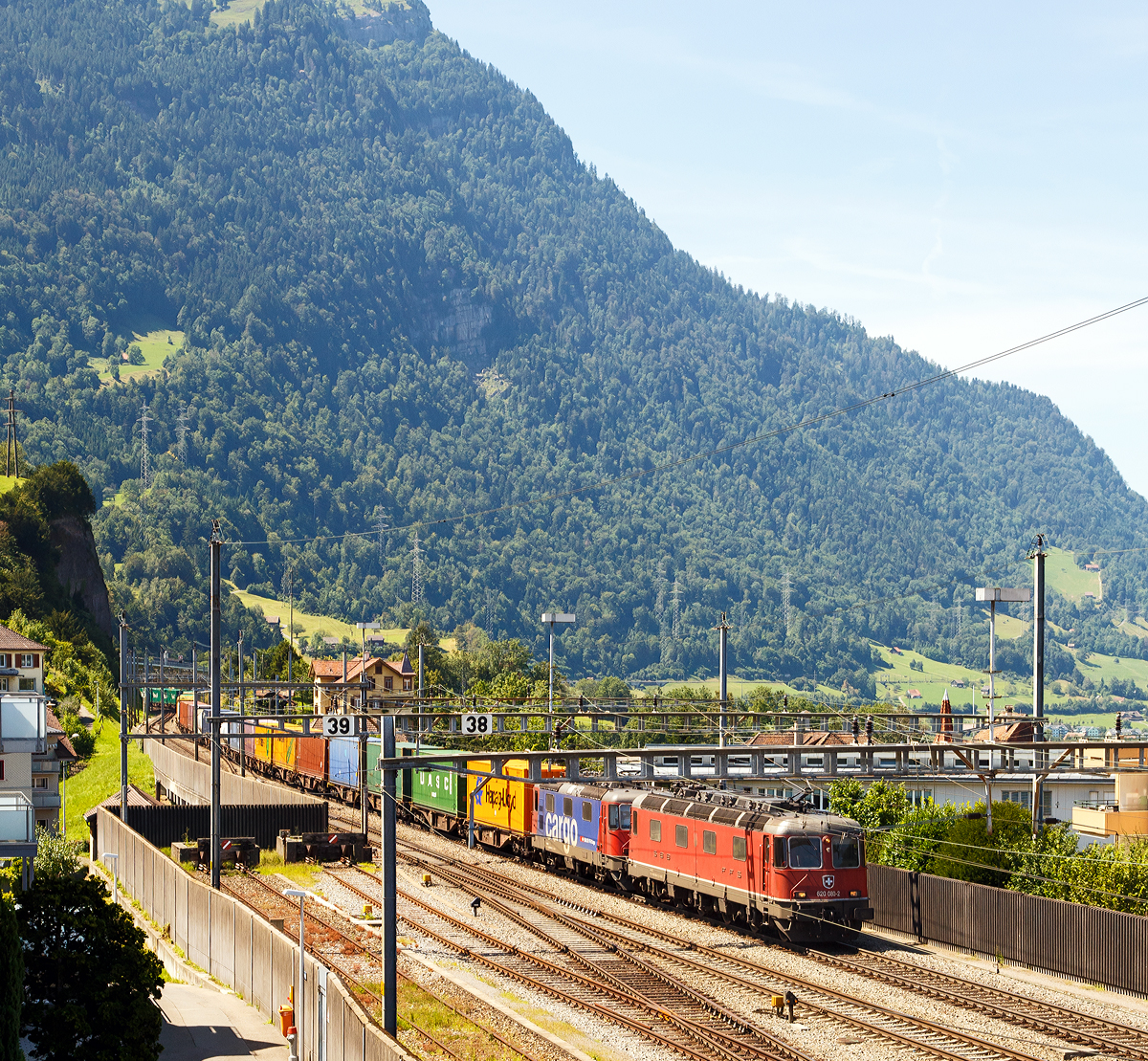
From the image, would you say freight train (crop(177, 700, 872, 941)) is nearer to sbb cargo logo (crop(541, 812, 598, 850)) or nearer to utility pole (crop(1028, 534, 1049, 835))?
sbb cargo logo (crop(541, 812, 598, 850))

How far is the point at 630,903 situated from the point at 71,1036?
2512cm

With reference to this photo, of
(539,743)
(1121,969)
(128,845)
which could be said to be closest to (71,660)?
(539,743)

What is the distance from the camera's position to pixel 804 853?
3819 centimetres

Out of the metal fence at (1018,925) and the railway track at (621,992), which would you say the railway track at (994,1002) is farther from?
the railway track at (621,992)

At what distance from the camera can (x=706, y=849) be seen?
42.2 metres

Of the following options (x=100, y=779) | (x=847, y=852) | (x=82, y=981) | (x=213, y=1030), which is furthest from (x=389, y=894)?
(x=100, y=779)

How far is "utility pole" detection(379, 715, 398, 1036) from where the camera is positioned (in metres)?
26.6

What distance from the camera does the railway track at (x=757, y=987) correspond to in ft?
92.6

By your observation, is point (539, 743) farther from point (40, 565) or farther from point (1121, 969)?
point (40, 565)

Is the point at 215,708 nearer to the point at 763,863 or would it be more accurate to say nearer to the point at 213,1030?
the point at 213,1030

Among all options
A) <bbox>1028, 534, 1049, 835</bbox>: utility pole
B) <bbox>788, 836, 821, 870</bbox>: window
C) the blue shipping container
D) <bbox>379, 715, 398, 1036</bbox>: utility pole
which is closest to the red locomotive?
<bbox>788, 836, 821, 870</bbox>: window

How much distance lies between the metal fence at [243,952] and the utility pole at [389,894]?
4.17ft

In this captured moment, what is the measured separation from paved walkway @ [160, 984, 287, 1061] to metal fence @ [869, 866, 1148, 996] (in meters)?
20.0

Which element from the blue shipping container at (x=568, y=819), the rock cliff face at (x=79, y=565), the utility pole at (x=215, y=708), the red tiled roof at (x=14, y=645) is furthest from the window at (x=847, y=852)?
the rock cliff face at (x=79, y=565)
